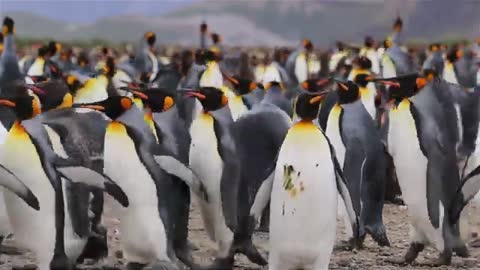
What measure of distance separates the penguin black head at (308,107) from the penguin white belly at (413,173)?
0.92 m

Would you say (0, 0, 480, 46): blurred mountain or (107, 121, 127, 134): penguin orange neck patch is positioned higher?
(0, 0, 480, 46): blurred mountain

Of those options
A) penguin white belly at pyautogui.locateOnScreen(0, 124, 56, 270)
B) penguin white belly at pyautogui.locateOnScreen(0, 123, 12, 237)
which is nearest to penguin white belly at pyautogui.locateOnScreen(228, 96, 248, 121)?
penguin white belly at pyautogui.locateOnScreen(0, 123, 12, 237)

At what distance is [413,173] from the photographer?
4.46 m

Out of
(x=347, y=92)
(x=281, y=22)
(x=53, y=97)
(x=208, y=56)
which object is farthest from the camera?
(x=281, y=22)

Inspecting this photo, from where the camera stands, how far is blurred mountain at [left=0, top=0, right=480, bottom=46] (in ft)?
284

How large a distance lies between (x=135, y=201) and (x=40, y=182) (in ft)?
1.43

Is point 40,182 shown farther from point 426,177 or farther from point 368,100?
point 368,100

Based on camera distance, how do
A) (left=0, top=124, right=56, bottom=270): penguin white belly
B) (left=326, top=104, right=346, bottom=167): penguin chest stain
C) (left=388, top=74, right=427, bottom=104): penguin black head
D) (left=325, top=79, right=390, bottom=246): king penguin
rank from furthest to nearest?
(left=326, top=104, right=346, bottom=167): penguin chest stain
(left=325, top=79, right=390, bottom=246): king penguin
(left=388, top=74, right=427, bottom=104): penguin black head
(left=0, top=124, right=56, bottom=270): penguin white belly

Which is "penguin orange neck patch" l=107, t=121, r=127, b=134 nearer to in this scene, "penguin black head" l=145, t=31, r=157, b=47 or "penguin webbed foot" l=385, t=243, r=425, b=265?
"penguin webbed foot" l=385, t=243, r=425, b=265

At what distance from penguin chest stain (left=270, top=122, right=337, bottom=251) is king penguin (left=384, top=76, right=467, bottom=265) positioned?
878mm

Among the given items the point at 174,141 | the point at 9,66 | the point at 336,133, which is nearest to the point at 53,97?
the point at 174,141

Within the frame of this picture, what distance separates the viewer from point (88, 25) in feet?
359

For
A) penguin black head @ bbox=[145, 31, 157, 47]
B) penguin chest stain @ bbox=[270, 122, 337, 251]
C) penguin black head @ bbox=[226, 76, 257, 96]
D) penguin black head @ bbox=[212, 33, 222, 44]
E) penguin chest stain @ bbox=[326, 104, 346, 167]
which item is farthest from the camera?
penguin black head @ bbox=[212, 33, 222, 44]

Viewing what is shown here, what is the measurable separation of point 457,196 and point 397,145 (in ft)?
1.43
